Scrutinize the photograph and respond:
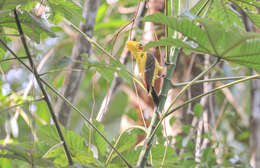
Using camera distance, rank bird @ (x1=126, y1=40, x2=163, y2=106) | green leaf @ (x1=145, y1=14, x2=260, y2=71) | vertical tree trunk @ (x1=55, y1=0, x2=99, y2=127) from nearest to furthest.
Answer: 1. green leaf @ (x1=145, y1=14, x2=260, y2=71)
2. bird @ (x1=126, y1=40, x2=163, y2=106)
3. vertical tree trunk @ (x1=55, y1=0, x2=99, y2=127)

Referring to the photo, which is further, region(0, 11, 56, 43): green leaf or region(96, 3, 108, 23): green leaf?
region(96, 3, 108, 23): green leaf

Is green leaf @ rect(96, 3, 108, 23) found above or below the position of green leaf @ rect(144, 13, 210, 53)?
above

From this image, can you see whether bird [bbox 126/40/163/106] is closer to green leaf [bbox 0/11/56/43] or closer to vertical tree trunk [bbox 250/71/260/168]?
green leaf [bbox 0/11/56/43]

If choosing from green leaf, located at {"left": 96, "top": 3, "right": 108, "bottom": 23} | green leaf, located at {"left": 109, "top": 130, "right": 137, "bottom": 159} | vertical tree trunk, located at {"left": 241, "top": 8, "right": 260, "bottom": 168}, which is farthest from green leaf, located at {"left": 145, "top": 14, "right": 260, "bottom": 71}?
green leaf, located at {"left": 96, "top": 3, "right": 108, "bottom": 23}

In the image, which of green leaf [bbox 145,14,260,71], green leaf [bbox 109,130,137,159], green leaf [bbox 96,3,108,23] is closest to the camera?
green leaf [bbox 145,14,260,71]

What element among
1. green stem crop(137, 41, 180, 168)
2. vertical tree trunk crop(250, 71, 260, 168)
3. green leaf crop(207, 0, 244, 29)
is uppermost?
green leaf crop(207, 0, 244, 29)

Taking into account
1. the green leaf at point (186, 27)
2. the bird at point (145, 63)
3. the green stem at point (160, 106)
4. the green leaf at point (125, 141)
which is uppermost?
the green leaf at point (186, 27)

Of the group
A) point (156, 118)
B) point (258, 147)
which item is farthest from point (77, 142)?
point (258, 147)

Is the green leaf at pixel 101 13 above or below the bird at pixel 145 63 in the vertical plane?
above

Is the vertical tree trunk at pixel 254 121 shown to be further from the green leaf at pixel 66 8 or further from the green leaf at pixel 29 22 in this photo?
the green leaf at pixel 29 22

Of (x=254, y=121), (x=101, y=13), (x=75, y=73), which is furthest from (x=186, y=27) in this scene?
(x=101, y=13)

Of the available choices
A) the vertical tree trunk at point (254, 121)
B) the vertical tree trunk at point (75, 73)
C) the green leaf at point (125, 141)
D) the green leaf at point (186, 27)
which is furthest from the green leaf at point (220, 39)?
the vertical tree trunk at point (254, 121)

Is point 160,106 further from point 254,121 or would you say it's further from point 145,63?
point 254,121

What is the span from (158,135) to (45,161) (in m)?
0.46
